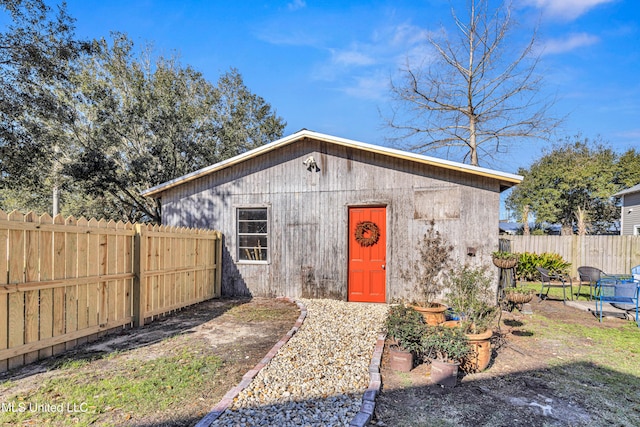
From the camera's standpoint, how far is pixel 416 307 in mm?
5641

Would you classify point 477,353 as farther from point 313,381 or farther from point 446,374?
point 313,381

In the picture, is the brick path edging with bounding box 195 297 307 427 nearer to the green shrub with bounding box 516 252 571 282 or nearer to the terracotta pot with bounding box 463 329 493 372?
the terracotta pot with bounding box 463 329 493 372

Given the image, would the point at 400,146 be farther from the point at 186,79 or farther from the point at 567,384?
the point at 567,384

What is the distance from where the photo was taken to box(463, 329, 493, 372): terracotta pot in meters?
4.03

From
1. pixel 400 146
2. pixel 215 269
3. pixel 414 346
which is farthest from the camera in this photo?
pixel 400 146

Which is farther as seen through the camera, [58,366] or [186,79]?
[186,79]

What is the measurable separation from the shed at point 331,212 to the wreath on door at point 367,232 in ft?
0.08

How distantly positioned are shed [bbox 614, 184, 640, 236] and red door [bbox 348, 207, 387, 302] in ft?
50.6

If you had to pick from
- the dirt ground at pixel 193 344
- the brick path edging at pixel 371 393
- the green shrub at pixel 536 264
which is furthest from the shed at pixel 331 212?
the green shrub at pixel 536 264

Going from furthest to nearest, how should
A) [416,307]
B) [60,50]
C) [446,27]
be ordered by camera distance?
[446,27] < [60,50] < [416,307]

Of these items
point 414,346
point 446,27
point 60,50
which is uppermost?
point 446,27

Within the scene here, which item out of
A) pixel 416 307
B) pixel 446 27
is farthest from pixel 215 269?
pixel 446 27

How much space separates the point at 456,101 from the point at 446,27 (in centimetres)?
313

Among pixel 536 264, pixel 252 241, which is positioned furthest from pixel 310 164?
pixel 536 264
